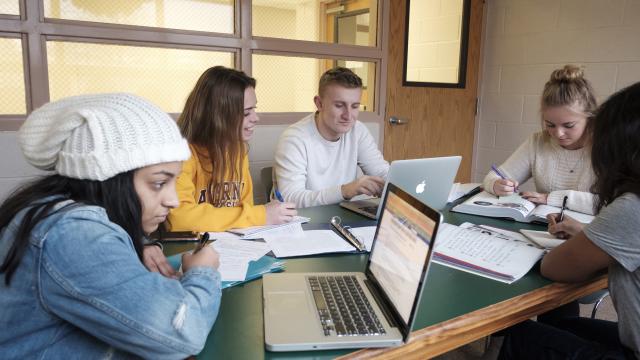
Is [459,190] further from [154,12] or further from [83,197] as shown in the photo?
[154,12]

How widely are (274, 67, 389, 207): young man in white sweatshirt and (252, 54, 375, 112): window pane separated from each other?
78cm

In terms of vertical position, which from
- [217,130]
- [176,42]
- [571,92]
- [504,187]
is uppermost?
[176,42]

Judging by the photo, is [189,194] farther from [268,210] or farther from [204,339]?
[204,339]

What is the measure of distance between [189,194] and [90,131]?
0.79 m

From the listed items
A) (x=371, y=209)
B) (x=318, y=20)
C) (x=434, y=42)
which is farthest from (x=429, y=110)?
(x=371, y=209)

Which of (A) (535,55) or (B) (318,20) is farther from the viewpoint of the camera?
(A) (535,55)

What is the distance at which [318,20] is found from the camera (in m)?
3.11

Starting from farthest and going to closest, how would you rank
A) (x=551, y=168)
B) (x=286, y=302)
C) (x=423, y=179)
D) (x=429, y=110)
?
(x=429, y=110) → (x=551, y=168) → (x=423, y=179) → (x=286, y=302)

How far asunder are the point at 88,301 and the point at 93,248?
3.2 inches

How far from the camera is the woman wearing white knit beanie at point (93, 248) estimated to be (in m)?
0.72

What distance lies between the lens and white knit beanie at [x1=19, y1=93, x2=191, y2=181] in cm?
77

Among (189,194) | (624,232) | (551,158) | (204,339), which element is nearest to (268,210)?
(189,194)

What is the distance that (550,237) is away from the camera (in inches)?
56.1

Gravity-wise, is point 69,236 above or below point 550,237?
above
